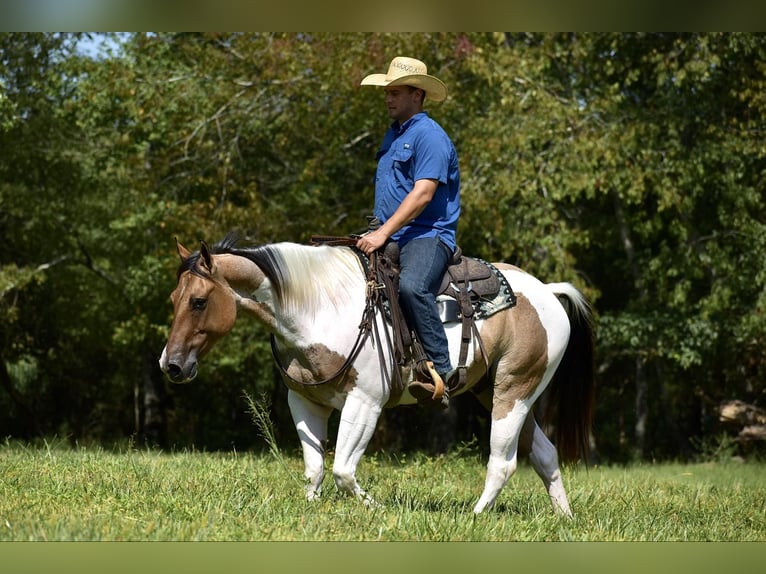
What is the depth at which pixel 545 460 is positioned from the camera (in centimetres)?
682

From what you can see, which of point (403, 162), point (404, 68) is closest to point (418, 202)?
point (403, 162)

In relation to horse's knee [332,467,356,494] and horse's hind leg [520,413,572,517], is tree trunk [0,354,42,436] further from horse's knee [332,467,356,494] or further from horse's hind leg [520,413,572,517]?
horse's knee [332,467,356,494]

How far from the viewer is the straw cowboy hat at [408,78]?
6.05 metres

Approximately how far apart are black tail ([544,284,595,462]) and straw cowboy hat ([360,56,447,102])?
2.04m

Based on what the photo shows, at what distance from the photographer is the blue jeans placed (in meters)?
5.94

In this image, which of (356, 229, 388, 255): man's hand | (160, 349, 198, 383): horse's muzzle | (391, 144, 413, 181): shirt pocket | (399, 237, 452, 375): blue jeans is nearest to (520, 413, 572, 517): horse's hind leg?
(399, 237, 452, 375): blue jeans

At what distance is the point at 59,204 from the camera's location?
20453 mm

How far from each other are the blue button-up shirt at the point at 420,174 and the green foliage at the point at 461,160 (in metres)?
9.02

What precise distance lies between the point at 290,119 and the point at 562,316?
11.2m

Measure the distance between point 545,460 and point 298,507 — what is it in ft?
6.93

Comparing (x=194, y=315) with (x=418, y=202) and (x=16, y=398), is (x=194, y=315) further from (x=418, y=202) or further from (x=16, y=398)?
(x=16, y=398)

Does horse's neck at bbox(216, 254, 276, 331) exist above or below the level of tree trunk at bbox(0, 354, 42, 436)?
above

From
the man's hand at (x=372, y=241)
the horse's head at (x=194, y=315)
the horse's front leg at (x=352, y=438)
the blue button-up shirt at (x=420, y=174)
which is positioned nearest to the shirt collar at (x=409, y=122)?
the blue button-up shirt at (x=420, y=174)

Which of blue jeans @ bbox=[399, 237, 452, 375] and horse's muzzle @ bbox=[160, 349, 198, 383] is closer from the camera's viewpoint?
horse's muzzle @ bbox=[160, 349, 198, 383]
